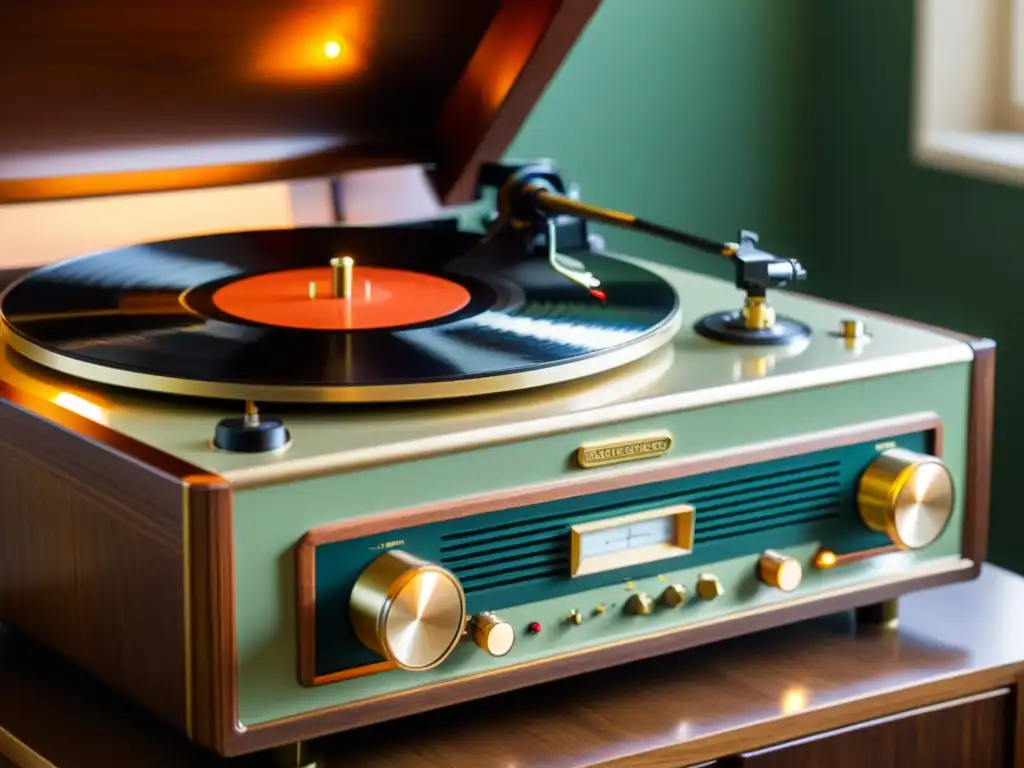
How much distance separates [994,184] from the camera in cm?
207

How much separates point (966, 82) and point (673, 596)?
1237 millimetres

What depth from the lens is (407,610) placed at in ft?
3.31

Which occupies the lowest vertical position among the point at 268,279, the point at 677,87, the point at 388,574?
the point at 388,574

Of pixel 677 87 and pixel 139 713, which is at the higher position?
pixel 677 87

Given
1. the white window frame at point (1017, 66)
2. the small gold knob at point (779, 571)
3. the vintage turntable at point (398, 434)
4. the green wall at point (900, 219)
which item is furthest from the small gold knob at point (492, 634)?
the white window frame at point (1017, 66)

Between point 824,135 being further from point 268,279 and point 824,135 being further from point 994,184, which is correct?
point 268,279

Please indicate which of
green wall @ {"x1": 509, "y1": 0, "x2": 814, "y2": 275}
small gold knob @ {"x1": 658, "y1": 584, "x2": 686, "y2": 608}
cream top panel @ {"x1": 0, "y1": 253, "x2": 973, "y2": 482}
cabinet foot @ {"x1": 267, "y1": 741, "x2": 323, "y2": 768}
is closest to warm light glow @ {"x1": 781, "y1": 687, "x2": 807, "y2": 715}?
small gold knob @ {"x1": 658, "y1": 584, "x2": 686, "y2": 608}

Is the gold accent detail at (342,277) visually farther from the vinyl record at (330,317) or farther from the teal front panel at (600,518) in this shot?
the teal front panel at (600,518)

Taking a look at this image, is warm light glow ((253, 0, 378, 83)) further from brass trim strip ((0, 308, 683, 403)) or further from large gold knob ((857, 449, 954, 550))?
large gold knob ((857, 449, 954, 550))

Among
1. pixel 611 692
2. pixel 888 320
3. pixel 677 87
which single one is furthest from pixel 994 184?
pixel 611 692

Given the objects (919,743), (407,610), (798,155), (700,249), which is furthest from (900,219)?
(407,610)

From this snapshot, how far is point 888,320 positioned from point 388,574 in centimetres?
50

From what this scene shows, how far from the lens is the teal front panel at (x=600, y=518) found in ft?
3.36

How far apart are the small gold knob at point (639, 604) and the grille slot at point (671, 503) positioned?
6cm
